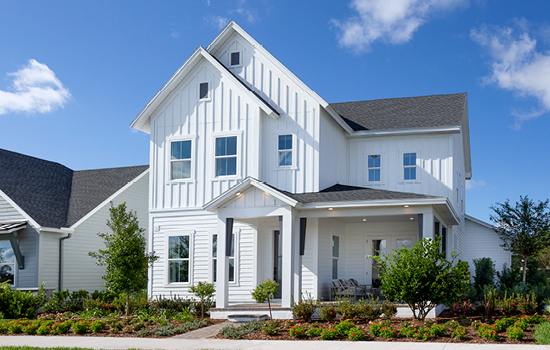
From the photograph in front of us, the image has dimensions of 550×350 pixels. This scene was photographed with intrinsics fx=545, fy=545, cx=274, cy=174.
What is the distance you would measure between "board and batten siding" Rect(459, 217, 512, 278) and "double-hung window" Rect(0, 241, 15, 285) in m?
19.1

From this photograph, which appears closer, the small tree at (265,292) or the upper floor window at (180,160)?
the small tree at (265,292)

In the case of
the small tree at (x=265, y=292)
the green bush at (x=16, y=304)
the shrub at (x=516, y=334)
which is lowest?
the green bush at (x=16, y=304)

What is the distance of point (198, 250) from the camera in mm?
19359

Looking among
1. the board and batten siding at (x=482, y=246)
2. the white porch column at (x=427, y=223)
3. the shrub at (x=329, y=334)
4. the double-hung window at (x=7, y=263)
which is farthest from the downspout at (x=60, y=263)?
the board and batten siding at (x=482, y=246)

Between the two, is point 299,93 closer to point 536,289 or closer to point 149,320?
point 149,320

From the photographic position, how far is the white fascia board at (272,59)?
18627 millimetres

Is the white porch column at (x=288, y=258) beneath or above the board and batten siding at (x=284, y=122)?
beneath

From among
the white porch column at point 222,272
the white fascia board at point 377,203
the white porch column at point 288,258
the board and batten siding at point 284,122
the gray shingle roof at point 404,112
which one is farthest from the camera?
the gray shingle roof at point 404,112

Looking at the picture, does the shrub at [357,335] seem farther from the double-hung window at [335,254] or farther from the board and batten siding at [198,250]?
the double-hung window at [335,254]

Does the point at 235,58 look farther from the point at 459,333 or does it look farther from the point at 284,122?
the point at 459,333

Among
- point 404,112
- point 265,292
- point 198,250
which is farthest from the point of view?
point 404,112

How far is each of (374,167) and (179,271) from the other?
27.0ft

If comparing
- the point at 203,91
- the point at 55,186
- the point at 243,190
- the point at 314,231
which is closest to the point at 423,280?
the point at 314,231

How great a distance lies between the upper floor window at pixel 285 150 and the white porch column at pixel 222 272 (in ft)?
11.2
